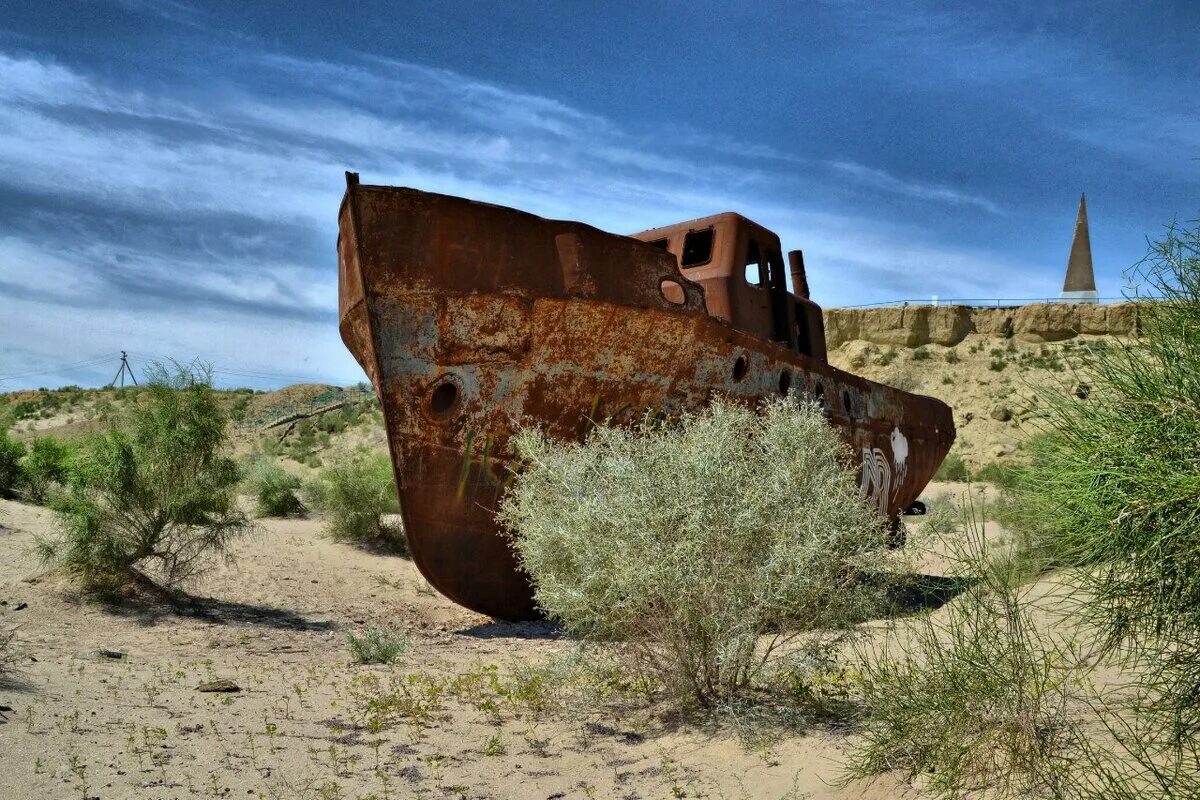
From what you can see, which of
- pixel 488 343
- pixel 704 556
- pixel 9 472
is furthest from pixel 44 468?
pixel 704 556

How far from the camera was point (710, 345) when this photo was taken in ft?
26.1

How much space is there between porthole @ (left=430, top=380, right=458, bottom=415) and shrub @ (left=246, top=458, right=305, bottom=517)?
25.6 feet

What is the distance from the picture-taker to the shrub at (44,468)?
1166 centimetres

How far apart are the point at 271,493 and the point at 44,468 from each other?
3000mm

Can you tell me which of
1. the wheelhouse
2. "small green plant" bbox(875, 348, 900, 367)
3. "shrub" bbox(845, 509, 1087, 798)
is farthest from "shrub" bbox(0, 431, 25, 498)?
"small green plant" bbox(875, 348, 900, 367)

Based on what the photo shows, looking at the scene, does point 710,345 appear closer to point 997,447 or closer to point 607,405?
point 607,405

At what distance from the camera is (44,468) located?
1227 cm

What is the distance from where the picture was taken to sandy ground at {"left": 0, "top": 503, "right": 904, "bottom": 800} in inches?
161

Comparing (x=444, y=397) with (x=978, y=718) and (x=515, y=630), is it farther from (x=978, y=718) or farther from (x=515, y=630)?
(x=978, y=718)

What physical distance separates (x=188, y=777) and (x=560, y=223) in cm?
470

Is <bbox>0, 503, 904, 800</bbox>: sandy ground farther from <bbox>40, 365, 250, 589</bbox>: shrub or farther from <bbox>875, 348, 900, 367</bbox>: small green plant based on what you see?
<bbox>875, 348, 900, 367</bbox>: small green plant

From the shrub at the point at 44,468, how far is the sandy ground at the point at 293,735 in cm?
472

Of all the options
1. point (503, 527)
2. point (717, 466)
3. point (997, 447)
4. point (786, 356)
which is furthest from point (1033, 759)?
point (997, 447)

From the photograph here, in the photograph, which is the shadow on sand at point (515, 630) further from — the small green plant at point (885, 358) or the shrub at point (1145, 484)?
the small green plant at point (885, 358)
